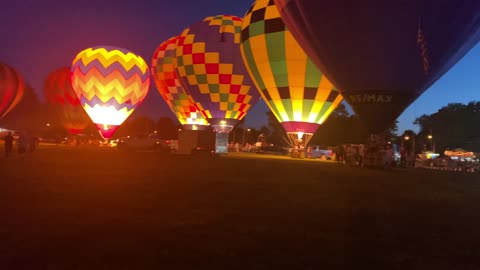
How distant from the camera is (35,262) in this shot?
14.2 ft

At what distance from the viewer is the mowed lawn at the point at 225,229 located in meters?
4.64

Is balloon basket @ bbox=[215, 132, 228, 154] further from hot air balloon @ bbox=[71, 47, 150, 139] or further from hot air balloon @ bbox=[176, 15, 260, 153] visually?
hot air balloon @ bbox=[71, 47, 150, 139]

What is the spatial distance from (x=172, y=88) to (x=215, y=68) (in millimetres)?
8008

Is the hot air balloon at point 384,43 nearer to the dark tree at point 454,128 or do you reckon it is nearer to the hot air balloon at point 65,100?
the hot air balloon at point 65,100

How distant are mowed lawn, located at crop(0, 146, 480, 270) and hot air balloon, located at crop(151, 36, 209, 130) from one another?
29.7m

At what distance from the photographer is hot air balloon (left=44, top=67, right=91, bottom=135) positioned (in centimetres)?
4391

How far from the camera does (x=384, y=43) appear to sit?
54.3ft

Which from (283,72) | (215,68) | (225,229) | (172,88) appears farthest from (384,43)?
(172,88)

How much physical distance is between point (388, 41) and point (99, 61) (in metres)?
25.0

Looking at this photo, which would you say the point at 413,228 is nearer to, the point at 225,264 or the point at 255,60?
the point at 225,264

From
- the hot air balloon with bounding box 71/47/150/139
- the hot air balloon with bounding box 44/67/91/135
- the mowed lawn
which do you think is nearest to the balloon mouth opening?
the hot air balloon with bounding box 71/47/150/139

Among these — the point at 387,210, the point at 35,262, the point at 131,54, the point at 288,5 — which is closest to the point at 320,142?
the point at 131,54

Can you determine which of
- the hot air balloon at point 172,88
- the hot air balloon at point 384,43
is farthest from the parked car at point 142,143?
the hot air balloon at point 384,43

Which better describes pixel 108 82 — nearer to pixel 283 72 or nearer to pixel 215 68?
pixel 215 68
